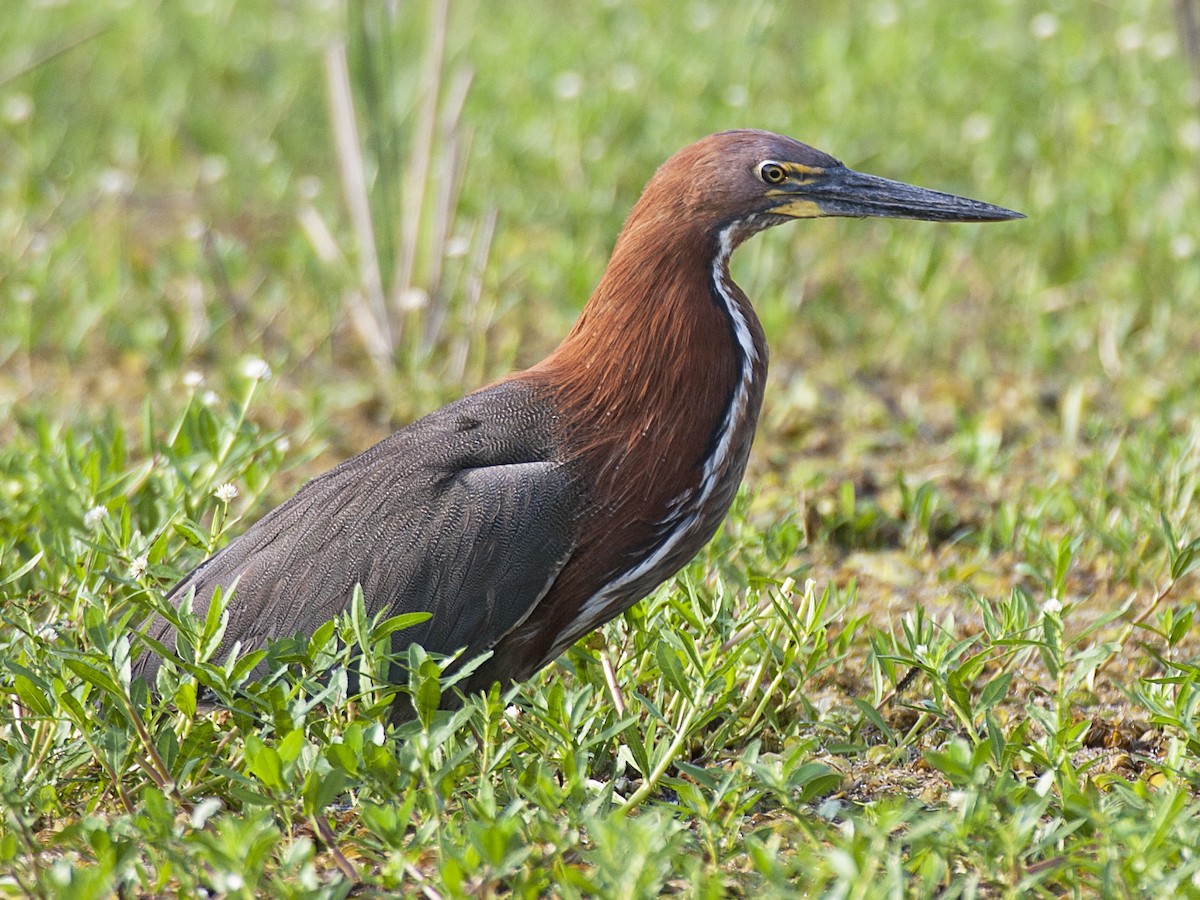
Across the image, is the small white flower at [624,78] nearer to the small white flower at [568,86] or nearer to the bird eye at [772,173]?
the small white flower at [568,86]

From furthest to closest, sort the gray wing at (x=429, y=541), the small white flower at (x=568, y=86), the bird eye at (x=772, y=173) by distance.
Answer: the small white flower at (x=568, y=86)
the bird eye at (x=772, y=173)
the gray wing at (x=429, y=541)

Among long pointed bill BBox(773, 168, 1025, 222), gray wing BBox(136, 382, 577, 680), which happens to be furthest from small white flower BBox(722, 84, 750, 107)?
gray wing BBox(136, 382, 577, 680)

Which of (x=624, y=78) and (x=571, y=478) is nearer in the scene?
(x=571, y=478)

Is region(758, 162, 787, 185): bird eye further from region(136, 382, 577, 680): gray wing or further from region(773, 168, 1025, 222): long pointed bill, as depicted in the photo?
region(136, 382, 577, 680): gray wing

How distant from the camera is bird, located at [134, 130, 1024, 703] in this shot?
11.6ft

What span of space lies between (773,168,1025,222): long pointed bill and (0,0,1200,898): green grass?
805 millimetres

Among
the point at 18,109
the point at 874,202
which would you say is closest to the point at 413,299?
the point at 874,202

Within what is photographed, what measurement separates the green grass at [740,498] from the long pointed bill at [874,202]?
31.7 inches

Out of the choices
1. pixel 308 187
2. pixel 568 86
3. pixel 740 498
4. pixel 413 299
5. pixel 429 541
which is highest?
pixel 568 86

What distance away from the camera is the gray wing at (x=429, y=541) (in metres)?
3.51

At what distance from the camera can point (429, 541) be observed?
3.56 meters

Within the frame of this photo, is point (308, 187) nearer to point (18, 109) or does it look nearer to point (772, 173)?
point (18, 109)

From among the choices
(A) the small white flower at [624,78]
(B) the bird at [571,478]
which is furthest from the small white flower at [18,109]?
(B) the bird at [571,478]

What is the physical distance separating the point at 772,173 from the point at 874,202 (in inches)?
11.7
